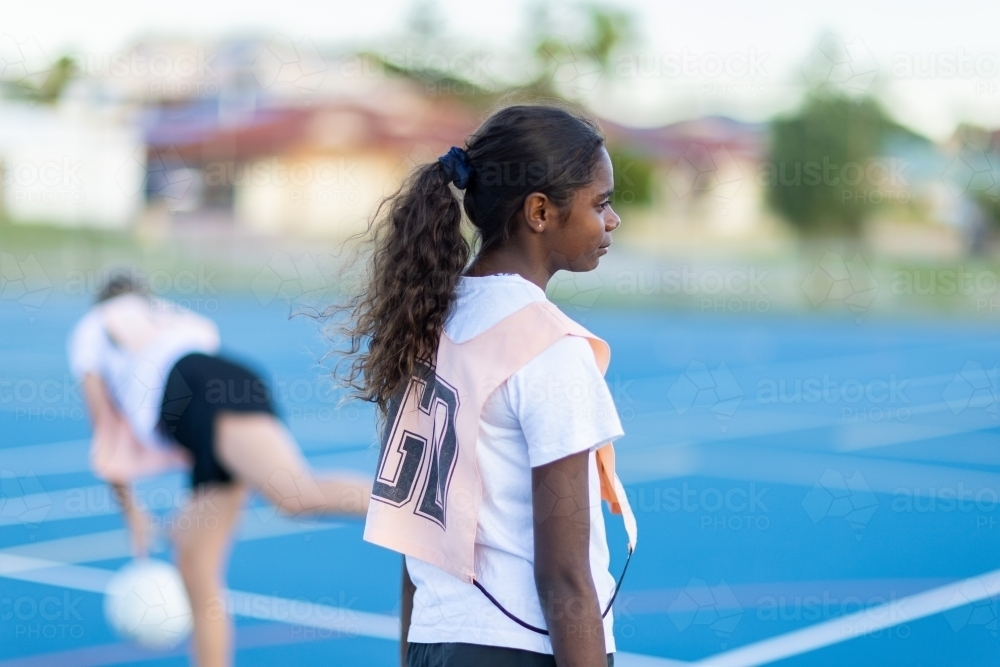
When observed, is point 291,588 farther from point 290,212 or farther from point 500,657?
point 290,212

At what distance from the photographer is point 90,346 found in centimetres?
494

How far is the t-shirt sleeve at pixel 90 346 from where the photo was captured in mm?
4906

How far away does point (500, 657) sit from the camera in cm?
176

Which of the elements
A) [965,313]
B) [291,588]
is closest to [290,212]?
[965,313]

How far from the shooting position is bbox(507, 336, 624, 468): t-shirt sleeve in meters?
1.68
